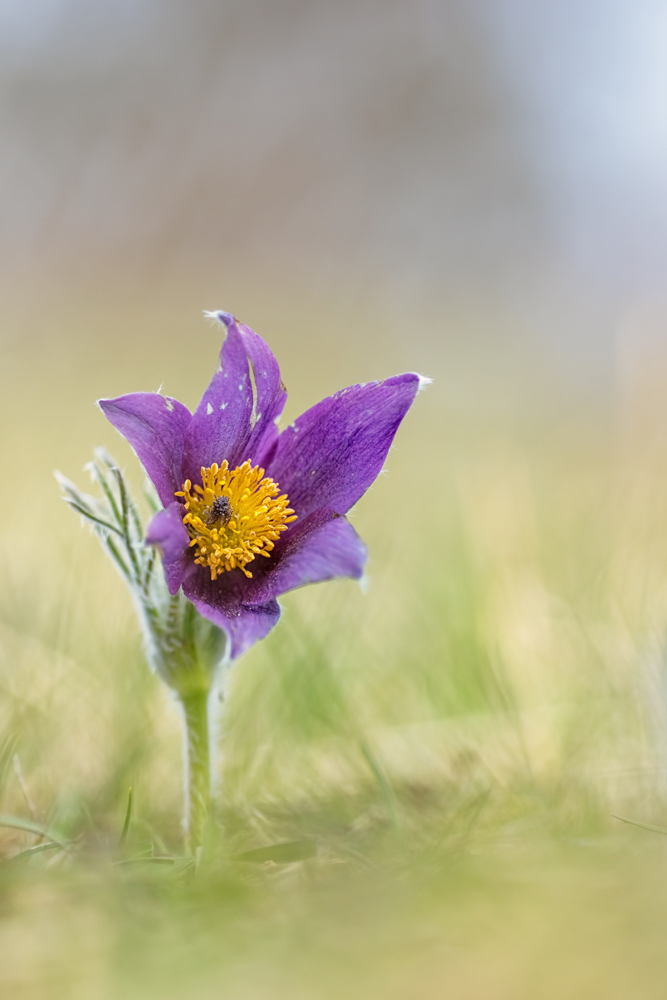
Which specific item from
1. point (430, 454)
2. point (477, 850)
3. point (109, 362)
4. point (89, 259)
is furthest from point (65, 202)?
point (477, 850)

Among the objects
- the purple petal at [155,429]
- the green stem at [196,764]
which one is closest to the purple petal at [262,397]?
the purple petal at [155,429]

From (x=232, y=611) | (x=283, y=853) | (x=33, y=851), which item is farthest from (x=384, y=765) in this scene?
(x=33, y=851)

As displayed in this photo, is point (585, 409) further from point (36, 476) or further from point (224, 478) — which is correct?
point (224, 478)

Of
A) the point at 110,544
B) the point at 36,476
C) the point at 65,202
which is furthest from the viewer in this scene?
the point at 65,202

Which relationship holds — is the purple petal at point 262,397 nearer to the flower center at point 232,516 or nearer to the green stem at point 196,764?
the flower center at point 232,516

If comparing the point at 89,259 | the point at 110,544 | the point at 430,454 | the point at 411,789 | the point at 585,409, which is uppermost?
the point at 89,259

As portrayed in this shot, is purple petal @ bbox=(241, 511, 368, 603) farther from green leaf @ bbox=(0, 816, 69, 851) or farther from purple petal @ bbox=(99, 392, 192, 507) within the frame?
green leaf @ bbox=(0, 816, 69, 851)
